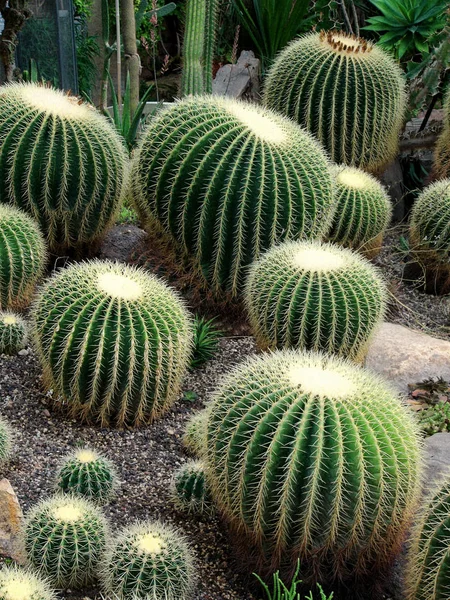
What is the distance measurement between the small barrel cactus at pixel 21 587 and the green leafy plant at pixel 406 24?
7.63 meters

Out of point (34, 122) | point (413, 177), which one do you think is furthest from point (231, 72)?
point (34, 122)

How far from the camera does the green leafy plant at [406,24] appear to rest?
930cm

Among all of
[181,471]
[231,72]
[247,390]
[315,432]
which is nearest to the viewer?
[315,432]

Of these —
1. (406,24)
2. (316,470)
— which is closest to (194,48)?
(406,24)

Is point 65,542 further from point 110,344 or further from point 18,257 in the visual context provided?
point 18,257

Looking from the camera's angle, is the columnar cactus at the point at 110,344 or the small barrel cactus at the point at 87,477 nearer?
the small barrel cactus at the point at 87,477

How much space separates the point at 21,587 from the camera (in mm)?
2648

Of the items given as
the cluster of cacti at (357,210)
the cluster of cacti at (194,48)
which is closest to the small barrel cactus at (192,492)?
the cluster of cacti at (357,210)

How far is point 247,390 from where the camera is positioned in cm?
321

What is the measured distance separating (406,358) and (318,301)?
81 cm

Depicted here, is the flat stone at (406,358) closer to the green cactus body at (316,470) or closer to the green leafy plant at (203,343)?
the green leafy plant at (203,343)

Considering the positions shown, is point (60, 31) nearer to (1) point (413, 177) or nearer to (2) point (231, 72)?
(2) point (231, 72)

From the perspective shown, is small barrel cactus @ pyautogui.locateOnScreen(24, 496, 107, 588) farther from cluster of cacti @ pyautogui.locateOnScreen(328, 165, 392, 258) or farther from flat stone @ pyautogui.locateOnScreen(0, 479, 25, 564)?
cluster of cacti @ pyautogui.locateOnScreen(328, 165, 392, 258)

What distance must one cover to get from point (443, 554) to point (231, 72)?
744cm
